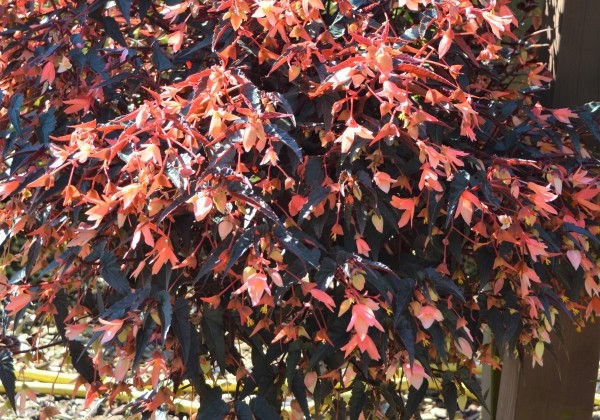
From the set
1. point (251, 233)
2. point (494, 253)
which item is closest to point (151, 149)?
point (251, 233)

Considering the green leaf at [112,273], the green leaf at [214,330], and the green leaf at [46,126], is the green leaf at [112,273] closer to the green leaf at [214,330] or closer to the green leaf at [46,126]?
the green leaf at [214,330]

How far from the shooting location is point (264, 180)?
1308mm

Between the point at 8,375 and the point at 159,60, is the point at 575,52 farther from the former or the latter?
the point at 8,375

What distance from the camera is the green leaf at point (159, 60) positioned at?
1454 mm

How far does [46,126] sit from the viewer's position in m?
1.48

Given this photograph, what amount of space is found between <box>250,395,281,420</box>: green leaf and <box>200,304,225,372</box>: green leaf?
8 centimetres

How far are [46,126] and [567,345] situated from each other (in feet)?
4.17

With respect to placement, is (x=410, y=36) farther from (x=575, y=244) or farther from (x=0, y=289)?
(x=0, y=289)

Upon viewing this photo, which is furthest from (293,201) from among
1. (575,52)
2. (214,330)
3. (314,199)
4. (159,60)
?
(575,52)

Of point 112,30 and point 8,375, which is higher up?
point 112,30

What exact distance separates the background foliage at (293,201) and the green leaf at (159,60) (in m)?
0.04

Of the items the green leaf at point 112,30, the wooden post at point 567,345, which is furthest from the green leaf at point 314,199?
the wooden post at point 567,345

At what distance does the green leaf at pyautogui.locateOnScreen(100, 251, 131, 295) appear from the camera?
1277mm

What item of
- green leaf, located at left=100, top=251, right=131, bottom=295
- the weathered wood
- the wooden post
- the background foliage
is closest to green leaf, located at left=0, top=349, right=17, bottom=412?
the background foliage
